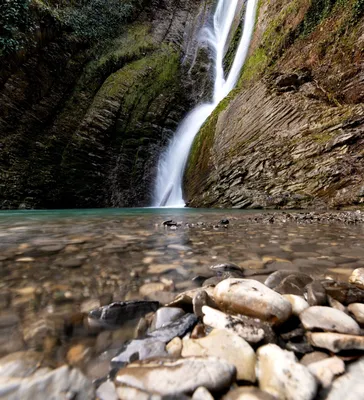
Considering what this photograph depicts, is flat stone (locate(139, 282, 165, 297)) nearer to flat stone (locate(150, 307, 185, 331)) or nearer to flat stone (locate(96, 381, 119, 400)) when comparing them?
flat stone (locate(150, 307, 185, 331))

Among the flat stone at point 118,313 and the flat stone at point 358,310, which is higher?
the flat stone at point 358,310

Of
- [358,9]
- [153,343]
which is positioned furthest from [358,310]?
[358,9]

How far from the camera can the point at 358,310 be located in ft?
3.73

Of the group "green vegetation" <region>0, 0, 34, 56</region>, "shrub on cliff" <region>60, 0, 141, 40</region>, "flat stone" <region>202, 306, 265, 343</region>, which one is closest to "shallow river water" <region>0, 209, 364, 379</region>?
"flat stone" <region>202, 306, 265, 343</region>

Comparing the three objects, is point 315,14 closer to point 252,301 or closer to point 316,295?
point 316,295

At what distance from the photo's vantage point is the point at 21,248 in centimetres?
266

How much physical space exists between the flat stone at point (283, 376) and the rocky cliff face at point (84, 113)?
15071mm

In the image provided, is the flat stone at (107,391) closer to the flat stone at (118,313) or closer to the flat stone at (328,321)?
the flat stone at (118,313)

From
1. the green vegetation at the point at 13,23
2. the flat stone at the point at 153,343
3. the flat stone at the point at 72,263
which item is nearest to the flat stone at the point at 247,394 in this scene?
the flat stone at the point at 153,343

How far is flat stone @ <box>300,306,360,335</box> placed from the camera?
3.19 feet

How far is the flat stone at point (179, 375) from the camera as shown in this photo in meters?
0.72

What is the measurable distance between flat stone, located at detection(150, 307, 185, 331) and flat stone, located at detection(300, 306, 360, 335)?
0.54 m

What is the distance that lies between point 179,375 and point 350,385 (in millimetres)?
489

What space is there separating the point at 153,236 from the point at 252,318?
2457 millimetres
